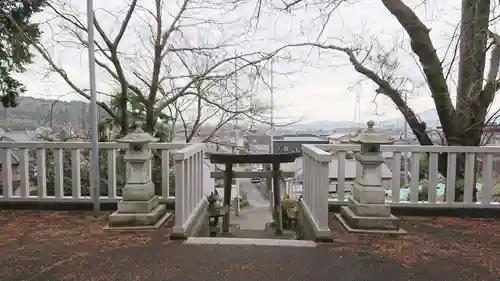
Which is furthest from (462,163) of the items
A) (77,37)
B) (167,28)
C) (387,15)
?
(77,37)

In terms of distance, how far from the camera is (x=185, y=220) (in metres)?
3.20

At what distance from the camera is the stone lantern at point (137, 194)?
330cm

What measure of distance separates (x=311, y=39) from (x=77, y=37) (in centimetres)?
332

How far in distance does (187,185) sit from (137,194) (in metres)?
0.49

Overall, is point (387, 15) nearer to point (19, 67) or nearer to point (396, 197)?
point (396, 197)

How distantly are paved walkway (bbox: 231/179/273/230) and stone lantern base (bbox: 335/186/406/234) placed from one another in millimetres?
3236

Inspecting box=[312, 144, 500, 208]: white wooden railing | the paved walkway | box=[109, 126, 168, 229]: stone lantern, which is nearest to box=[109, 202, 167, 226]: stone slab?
box=[109, 126, 168, 229]: stone lantern

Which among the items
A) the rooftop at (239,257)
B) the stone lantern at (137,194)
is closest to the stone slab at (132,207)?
the stone lantern at (137,194)

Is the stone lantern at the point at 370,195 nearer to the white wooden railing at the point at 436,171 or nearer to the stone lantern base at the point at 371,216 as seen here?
the stone lantern base at the point at 371,216

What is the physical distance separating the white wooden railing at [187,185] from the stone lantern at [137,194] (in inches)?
13.3

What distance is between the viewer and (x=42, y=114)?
5391 mm

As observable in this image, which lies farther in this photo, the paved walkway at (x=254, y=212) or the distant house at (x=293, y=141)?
the paved walkway at (x=254, y=212)

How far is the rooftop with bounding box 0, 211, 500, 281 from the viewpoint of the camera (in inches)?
91.8

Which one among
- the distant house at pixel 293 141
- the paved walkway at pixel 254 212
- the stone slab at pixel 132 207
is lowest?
the paved walkway at pixel 254 212
